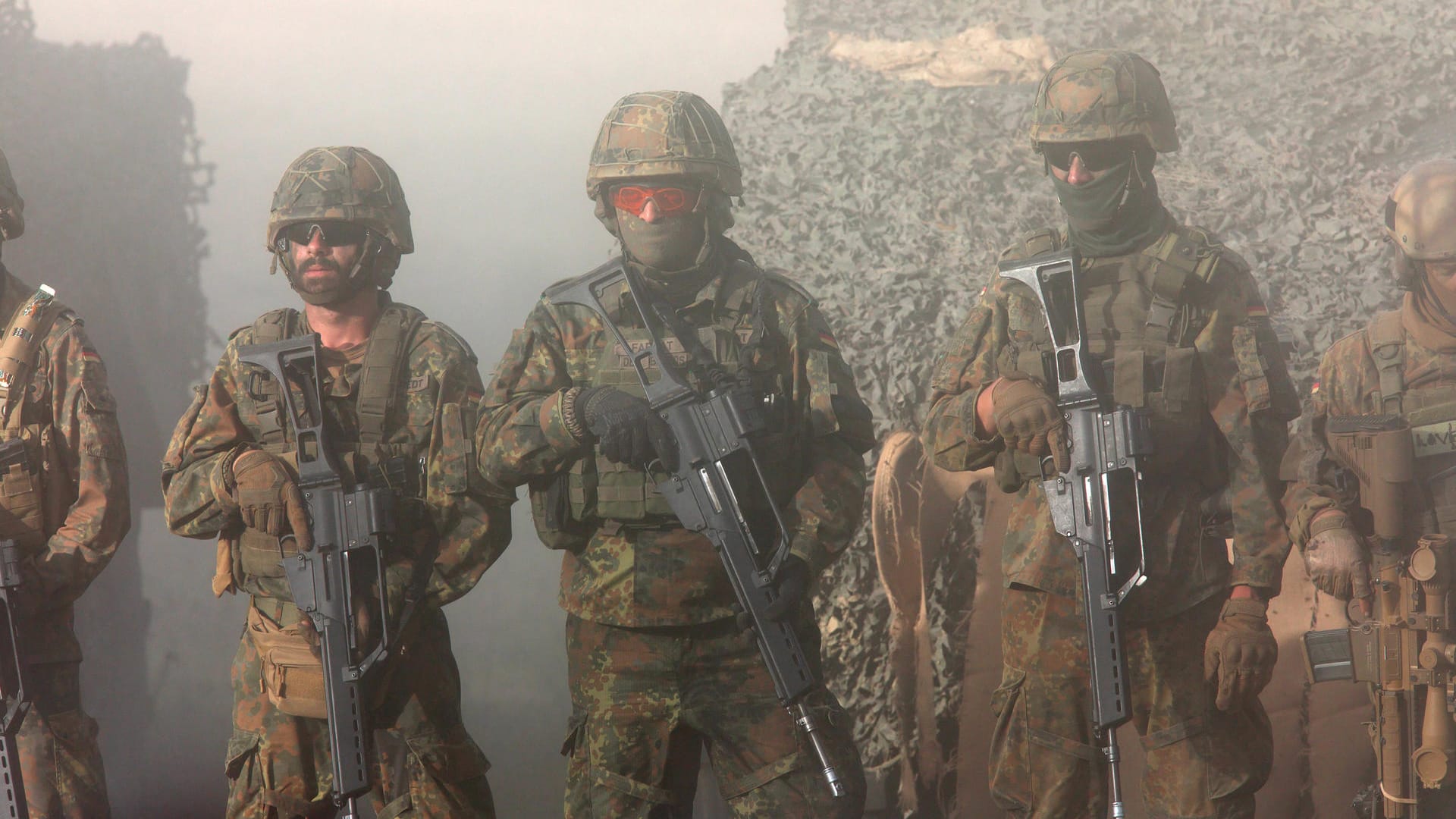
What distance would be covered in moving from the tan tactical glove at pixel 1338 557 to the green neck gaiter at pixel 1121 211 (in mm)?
881

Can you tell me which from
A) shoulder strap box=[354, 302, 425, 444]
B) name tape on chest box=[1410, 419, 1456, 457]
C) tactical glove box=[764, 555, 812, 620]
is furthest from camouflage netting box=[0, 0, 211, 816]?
name tape on chest box=[1410, 419, 1456, 457]

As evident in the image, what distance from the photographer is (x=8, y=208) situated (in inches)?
172

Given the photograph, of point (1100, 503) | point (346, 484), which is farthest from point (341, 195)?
point (1100, 503)

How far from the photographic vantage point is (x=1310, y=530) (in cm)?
350

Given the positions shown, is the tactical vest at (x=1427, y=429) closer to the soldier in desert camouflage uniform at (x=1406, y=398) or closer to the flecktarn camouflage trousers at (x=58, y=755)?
the soldier in desert camouflage uniform at (x=1406, y=398)

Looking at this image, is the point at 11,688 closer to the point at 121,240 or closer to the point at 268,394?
the point at 268,394

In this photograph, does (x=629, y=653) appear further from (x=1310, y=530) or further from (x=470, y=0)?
(x=470, y=0)

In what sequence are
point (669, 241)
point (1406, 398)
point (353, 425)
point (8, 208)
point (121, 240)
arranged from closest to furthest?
1. point (669, 241)
2. point (1406, 398)
3. point (353, 425)
4. point (8, 208)
5. point (121, 240)

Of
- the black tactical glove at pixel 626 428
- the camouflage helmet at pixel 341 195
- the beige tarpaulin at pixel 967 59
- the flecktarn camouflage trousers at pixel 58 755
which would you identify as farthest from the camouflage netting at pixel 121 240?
the beige tarpaulin at pixel 967 59

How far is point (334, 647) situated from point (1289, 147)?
3.37 meters

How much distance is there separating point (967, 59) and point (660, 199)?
5.77 ft

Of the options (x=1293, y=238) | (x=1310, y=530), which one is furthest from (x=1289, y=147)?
(x=1310, y=530)

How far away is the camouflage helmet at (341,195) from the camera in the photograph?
3.82 meters

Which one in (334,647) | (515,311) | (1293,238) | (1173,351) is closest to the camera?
(1173,351)
